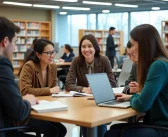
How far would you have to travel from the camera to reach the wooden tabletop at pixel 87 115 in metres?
1.85

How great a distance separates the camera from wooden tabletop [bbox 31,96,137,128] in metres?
1.85

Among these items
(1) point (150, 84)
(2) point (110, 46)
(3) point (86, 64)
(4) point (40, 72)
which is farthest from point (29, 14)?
(1) point (150, 84)

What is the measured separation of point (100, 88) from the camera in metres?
2.42

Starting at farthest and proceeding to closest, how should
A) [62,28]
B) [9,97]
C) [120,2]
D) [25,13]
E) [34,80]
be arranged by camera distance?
[62,28] → [25,13] → [120,2] → [34,80] → [9,97]

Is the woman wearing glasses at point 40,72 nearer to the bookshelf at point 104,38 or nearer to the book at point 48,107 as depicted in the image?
the book at point 48,107

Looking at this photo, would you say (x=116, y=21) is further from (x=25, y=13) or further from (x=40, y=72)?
(x=40, y=72)

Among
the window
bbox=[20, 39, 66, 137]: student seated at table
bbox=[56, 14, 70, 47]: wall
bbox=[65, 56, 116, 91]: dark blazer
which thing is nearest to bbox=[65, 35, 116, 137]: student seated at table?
bbox=[65, 56, 116, 91]: dark blazer

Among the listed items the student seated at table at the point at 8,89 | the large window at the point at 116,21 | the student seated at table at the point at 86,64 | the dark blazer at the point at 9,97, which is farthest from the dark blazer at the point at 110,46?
the dark blazer at the point at 9,97

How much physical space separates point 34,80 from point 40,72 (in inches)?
3.7

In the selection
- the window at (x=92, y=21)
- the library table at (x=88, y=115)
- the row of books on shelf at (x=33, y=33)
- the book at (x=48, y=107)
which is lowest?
the library table at (x=88, y=115)

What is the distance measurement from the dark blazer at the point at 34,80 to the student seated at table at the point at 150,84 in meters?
0.84

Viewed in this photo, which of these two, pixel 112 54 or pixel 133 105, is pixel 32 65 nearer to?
pixel 133 105

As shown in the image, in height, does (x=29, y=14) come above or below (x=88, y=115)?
above

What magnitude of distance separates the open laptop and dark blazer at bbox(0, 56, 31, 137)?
0.57 metres
